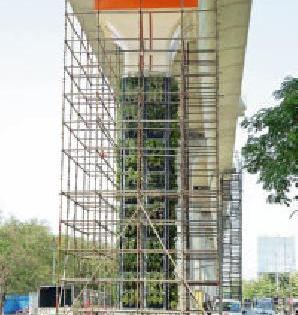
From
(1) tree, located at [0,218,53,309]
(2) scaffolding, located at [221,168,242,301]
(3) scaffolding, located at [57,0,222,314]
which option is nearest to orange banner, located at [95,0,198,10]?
(3) scaffolding, located at [57,0,222,314]

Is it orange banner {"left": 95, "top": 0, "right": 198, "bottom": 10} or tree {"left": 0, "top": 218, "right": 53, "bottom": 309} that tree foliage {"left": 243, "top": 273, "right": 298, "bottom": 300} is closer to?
tree {"left": 0, "top": 218, "right": 53, "bottom": 309}

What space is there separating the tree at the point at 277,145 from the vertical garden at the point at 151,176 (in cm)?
333

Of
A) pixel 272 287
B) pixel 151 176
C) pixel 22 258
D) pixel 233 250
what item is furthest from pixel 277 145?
pixel 272 287

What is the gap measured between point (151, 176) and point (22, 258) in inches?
1297

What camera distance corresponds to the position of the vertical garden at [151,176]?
22.8 m

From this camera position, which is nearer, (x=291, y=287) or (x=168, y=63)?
(x=168, y=63)

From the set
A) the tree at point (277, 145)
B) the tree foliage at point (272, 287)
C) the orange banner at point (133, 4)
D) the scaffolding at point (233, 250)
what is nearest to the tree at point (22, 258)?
the scaffolding at point (233, 250)

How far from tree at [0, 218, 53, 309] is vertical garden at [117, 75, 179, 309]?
31.0m

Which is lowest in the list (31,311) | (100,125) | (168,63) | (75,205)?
(31,311)

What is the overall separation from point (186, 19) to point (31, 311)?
20.2 m

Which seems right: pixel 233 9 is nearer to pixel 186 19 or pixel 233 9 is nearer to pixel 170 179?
pixel 186 19

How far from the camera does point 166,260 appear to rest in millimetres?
23328

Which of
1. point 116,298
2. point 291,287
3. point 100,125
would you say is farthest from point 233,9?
point 291,287

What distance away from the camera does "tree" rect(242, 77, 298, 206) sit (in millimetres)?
18203
